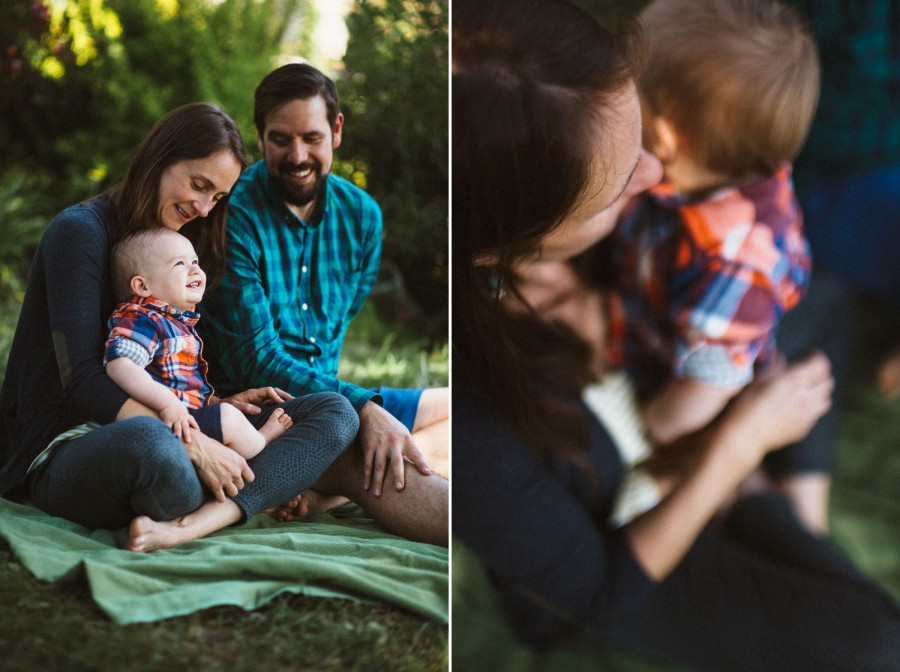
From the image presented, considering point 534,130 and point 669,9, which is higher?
point 669,9

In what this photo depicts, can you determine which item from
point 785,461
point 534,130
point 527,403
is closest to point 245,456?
point 527,403

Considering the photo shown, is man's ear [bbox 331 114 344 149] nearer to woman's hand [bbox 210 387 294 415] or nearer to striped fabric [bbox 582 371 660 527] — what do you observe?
woman's hand [bbox 210 387 294 415]

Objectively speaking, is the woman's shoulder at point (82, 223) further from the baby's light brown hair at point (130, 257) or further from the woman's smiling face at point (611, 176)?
the woman's smiling face at point (611, 176)

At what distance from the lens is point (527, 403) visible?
6.47 feet

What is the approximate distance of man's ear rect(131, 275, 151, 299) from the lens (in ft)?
6.20

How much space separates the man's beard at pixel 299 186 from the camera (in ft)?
6.90

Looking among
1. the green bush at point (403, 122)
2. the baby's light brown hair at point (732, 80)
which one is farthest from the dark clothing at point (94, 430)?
the baby's light brown hair at point (732, 80)

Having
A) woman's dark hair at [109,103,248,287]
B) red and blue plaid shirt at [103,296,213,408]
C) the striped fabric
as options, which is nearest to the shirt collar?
red and blue plaid shirt at [103,296,213,408]

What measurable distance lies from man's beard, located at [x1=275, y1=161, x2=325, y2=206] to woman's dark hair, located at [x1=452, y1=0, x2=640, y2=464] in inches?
15.8

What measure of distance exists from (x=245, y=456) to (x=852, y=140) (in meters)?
1.49

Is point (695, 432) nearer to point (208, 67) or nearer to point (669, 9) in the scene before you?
point (669, 9)

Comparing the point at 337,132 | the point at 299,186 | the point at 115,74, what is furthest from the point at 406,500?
the point at 115,74

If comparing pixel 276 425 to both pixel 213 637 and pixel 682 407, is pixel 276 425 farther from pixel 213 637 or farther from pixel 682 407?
pixel 682 407

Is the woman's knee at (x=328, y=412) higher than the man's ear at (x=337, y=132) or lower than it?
lower
